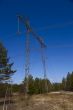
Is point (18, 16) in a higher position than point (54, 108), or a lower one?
higher

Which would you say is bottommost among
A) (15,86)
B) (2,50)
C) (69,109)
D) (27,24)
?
(69,109)

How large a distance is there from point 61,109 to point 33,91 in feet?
61.4

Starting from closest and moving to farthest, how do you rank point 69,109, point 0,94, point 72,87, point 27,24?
1. point 69,109
2. point 0,94
3. point 27,24
4. point 72,87

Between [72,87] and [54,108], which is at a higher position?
[72,87]

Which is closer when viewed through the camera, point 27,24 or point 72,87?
point 27,24

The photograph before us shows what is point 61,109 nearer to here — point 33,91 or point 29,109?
point 29,109

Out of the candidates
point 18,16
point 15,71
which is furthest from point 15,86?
point 18,16

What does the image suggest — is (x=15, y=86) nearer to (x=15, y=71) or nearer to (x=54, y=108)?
(x=15, y=71)

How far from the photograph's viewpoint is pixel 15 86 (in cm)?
4981

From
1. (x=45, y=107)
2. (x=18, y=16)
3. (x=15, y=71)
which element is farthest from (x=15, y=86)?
(x=45, y=107)

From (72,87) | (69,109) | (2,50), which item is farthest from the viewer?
(72,87)

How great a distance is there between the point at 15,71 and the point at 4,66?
3144 millimetres

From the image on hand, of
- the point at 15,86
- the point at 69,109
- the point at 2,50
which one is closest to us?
the point at 69,109

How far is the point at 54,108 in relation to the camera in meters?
22.7
